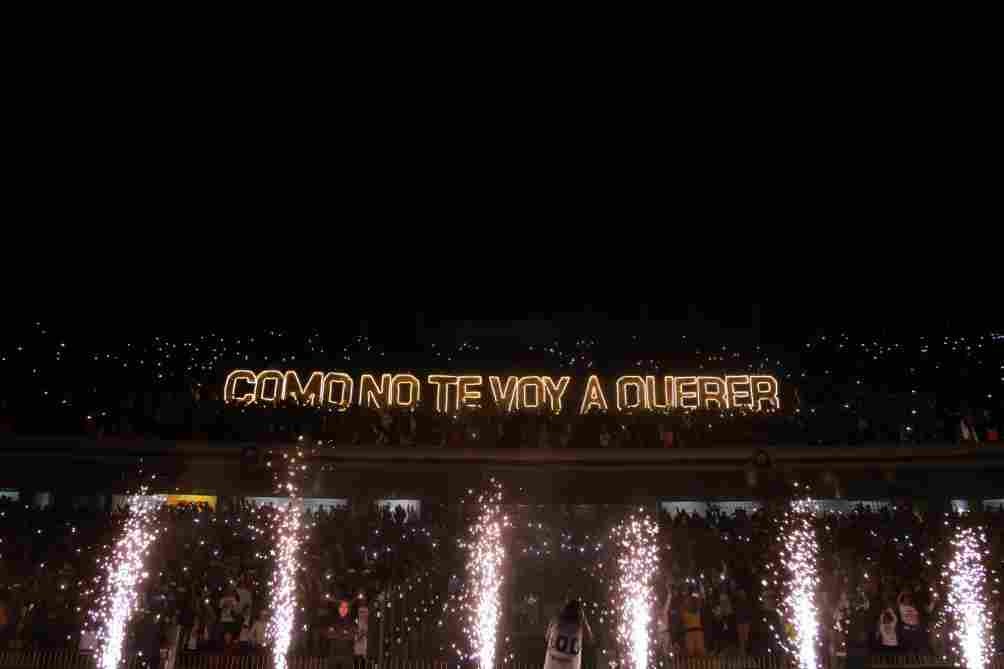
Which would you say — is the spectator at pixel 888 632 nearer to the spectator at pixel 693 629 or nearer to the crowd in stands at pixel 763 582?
the crowd in stands at pixel 763 582

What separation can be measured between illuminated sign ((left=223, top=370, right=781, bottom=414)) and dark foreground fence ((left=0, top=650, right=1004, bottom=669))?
38.7 ft

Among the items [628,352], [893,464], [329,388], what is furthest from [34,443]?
[893,464]

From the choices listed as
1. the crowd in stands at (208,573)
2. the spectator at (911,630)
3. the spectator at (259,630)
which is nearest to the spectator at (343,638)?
the crowd in stands at (208,573)

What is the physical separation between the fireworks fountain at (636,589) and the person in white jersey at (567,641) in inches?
199

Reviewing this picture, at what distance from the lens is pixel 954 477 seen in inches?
967

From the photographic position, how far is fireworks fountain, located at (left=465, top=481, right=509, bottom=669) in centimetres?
1753

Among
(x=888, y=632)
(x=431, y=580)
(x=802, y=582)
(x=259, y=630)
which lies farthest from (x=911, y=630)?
(x=259, y=630)

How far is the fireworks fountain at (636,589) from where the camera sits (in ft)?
57.7

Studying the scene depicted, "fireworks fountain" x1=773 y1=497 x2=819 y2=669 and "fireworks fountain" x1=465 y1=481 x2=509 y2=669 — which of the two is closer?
"fireworks fountain" x1=773 y1=497 x2=819 y2=669

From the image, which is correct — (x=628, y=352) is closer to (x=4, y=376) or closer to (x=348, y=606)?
(x=348, y=606)

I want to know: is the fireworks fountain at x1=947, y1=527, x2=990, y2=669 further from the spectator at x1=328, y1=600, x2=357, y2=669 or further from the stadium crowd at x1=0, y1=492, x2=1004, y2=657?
the spectator at x1=328, y1=600, x2=357, y2=669

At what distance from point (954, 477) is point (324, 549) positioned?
18679mm

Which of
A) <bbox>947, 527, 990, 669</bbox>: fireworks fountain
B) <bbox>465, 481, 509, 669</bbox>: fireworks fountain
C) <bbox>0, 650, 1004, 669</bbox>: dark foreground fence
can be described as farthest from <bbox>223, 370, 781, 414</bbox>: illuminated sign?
<bbox>0, 650, 1004, 669</bbox>: dark foreground fence

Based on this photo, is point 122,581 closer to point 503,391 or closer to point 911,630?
point 503,391
